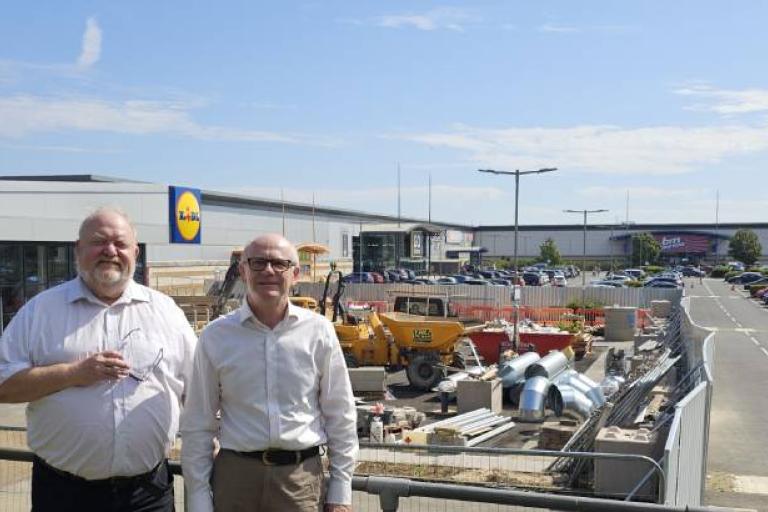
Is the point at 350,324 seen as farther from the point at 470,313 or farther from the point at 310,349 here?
the point at 310,349

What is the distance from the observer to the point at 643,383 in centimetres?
1386

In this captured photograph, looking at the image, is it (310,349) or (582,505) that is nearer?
(310,349)

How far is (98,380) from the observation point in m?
3.38

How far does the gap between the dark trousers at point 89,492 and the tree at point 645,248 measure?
115093 mm

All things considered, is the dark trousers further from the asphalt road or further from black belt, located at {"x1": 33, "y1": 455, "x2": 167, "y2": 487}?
the asphalt road

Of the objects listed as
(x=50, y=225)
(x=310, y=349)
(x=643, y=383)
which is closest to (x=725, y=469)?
(x=643, y=383)

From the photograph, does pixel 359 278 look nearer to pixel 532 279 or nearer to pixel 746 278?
pixel 532 279

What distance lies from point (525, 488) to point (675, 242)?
129 m

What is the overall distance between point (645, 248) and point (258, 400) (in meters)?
120

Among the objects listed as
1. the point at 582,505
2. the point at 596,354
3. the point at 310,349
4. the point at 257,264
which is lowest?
the point at 596,354

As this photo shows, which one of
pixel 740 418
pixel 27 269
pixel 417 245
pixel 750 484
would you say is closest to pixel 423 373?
pixel 740 418

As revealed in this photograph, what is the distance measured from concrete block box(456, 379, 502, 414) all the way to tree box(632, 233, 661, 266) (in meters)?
101

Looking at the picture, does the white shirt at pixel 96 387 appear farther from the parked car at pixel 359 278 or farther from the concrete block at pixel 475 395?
the parked car at pixel 359 278

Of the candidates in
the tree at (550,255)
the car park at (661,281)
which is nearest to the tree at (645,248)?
the tree at (550,255)
